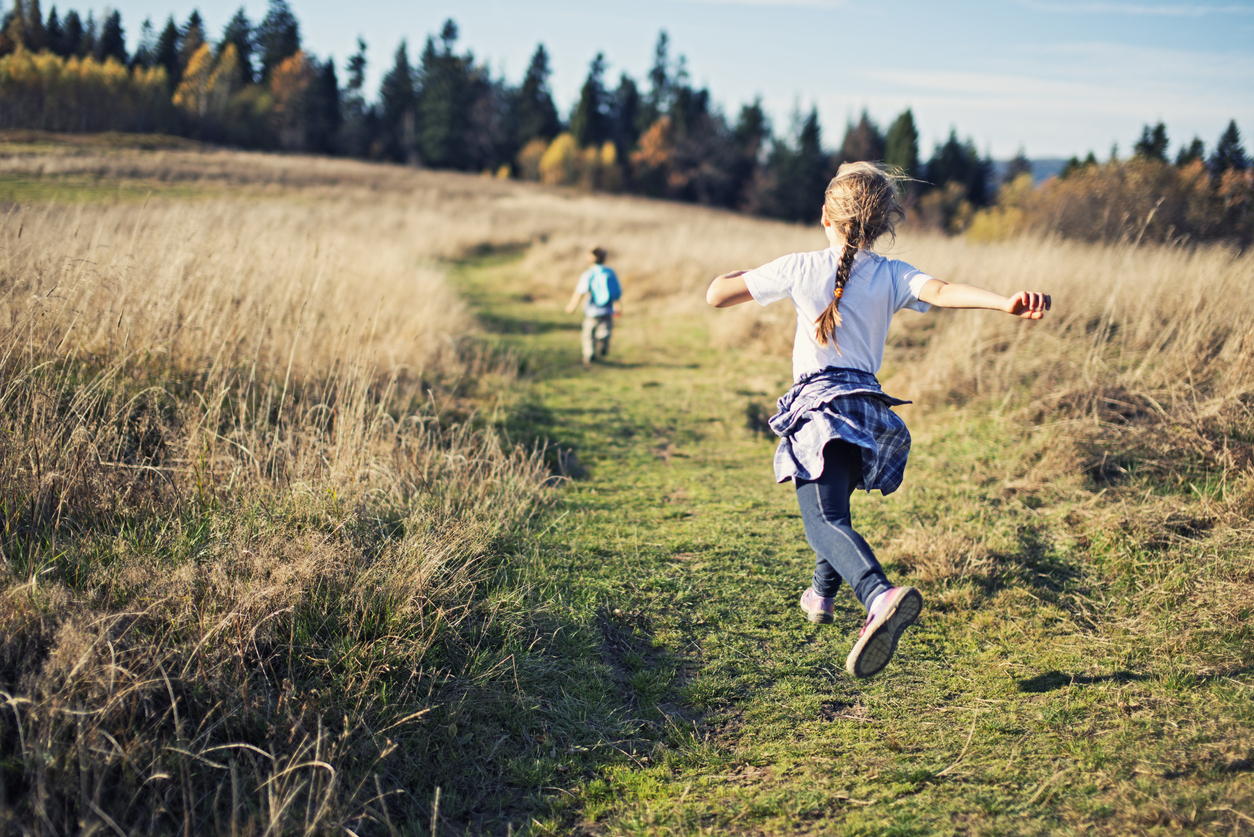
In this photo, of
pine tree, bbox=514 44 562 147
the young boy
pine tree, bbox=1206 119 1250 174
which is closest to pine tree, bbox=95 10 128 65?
the young boy

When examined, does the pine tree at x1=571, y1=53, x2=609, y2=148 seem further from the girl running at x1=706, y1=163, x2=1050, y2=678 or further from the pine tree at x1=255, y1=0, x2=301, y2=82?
the girl running at x1=706, y1=163, x2=1050, y2=678

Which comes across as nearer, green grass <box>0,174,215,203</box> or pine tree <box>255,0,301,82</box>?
green grass <box>0,174,215,203</box>

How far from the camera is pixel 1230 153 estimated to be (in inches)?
370

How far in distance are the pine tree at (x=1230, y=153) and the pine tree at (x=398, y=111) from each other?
5848 centimetres

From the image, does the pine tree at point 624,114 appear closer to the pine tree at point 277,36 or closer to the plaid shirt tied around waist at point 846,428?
the pine tree at point 277,36

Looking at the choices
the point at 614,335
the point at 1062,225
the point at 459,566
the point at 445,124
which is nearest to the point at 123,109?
the point at 614,335

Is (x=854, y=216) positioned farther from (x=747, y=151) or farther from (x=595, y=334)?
(x=747, y=151)

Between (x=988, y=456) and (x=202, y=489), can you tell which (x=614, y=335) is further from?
(x=202, y=489)

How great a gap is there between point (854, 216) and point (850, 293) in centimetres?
29

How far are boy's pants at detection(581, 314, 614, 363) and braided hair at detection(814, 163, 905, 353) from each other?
645 cm

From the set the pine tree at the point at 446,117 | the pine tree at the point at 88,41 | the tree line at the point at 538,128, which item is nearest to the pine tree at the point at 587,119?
the tree line at the point at 538,128

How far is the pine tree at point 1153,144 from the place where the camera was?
10799mm

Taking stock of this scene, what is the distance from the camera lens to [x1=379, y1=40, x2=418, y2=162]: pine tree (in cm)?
5878

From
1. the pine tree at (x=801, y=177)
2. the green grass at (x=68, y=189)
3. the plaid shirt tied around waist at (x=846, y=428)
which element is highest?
the pine tree at (x=801, y=177)
